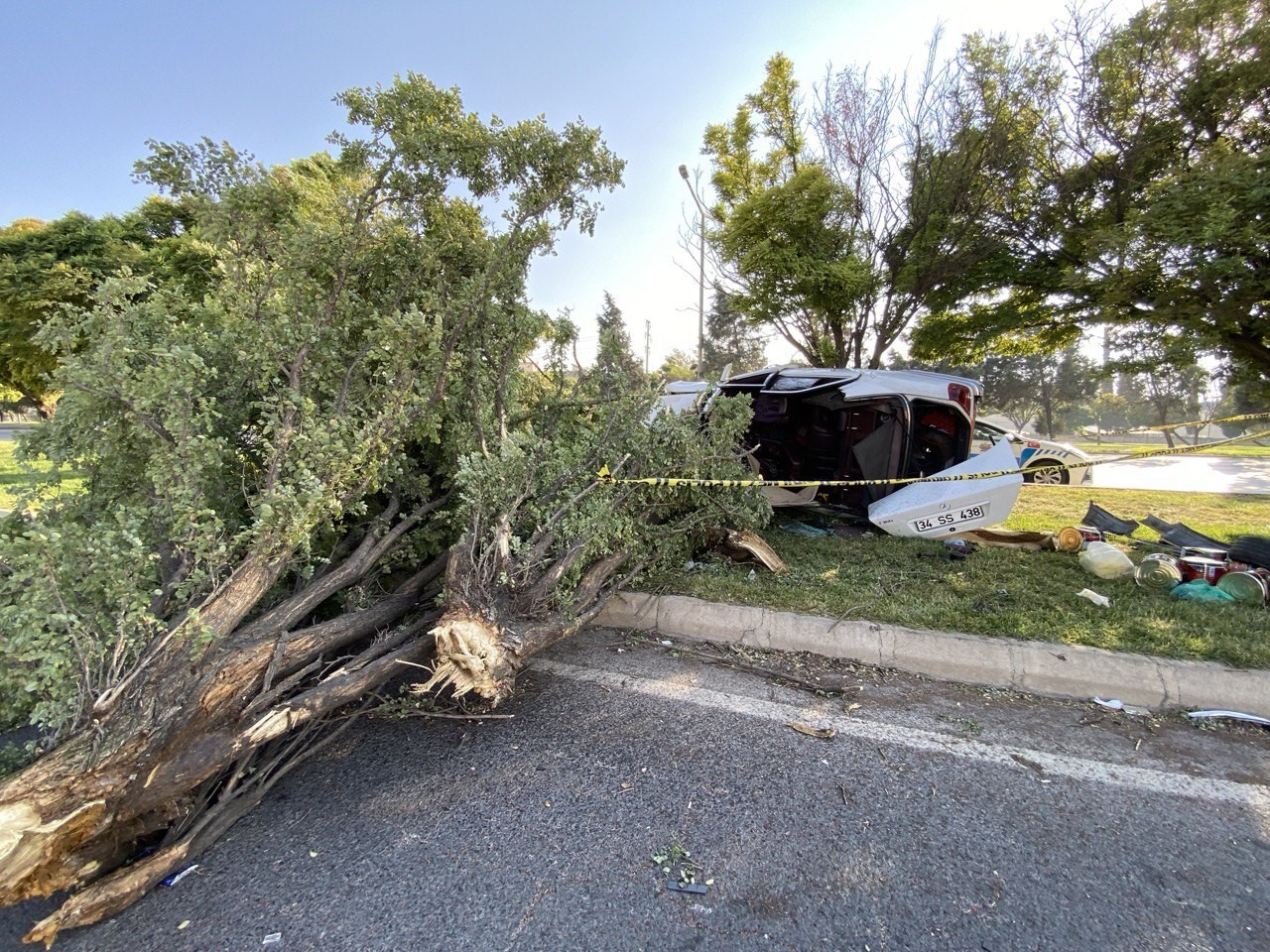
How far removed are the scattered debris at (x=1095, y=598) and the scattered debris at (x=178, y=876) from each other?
17.4ft

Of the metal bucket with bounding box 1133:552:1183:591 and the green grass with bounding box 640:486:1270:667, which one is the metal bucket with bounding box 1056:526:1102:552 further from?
the metal bucket with bounding box 1133:552:1183:591

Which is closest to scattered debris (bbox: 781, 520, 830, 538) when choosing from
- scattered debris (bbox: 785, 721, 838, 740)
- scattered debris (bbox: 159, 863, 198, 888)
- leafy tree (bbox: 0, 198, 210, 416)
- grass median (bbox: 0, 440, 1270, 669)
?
grass median (bbox: 0, 440, 1270, 669)

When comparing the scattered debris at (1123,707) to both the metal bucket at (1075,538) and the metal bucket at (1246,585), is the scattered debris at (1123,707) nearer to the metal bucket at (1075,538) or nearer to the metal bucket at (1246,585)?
the metal bucket at (1246,585)

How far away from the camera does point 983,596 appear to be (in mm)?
4312

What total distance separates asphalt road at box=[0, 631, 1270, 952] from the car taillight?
12.8ft

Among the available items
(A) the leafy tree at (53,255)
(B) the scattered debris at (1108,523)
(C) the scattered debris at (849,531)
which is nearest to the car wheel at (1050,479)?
(B) the scattered debris at (1108,523)

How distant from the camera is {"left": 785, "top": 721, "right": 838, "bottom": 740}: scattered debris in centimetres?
276

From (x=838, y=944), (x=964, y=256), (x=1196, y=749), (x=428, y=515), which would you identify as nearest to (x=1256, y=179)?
(x=964, y=256)

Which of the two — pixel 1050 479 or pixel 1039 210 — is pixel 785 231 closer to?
pixel 1039 210

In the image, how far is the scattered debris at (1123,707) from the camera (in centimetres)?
298

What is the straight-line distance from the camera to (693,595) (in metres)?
4.27

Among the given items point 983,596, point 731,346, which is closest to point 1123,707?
point 983,596

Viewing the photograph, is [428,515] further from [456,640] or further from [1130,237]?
[1130,237]

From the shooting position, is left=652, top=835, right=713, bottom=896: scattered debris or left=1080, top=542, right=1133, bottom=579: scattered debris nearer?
left=652, top=835, right=713, bottom=896: scattered debris
